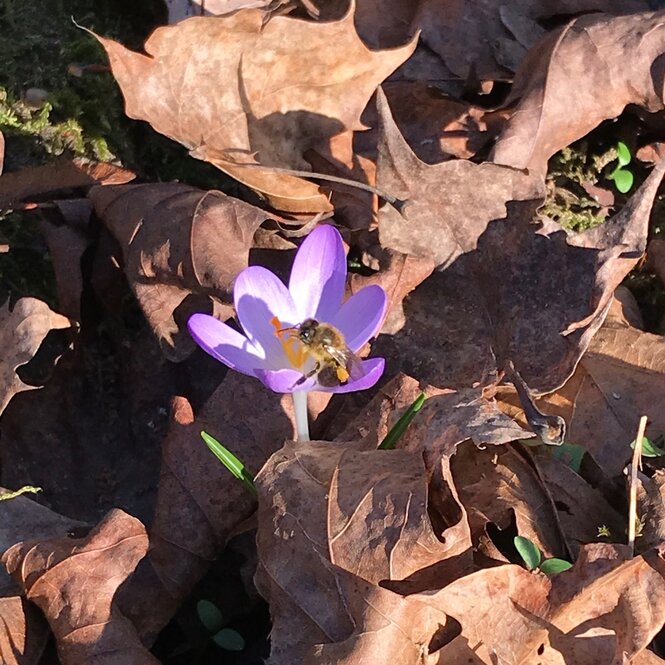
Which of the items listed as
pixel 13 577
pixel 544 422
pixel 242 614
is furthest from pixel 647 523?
pixel 13 577

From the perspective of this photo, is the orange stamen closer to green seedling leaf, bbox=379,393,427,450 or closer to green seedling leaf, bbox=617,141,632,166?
green seedling leaf, bbox=379,393,427,450

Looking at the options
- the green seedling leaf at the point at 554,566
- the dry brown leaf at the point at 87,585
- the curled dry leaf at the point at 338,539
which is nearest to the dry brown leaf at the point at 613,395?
the green seedling leaf at the point at 554,566

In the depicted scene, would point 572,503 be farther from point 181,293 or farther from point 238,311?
point 181,293

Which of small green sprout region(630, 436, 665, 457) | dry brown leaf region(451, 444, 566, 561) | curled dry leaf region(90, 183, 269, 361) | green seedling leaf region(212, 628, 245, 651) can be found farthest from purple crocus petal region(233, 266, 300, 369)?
small green sprout region(630, 436, 665, 457)

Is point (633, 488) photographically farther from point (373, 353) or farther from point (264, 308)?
point (264, 308)

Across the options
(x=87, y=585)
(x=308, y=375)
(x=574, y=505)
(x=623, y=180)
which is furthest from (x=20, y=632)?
(x=623, y=180)

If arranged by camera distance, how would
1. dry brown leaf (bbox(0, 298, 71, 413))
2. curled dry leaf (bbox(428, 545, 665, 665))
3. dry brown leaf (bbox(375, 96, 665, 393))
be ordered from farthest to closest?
dry brown leaf (bbox(375, 96, 665, 393))
dry brown leaf (bbox(0, 298, 71, 413))
curled dry leaf (bbox(428, 545, 665, 665))

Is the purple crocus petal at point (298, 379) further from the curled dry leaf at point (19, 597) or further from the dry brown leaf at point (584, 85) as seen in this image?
the dry brown leaf at point (584, 85)

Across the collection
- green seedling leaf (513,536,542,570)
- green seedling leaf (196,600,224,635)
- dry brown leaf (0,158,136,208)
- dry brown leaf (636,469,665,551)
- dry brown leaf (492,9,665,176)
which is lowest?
green seedling leaf (196,600,224,635)
